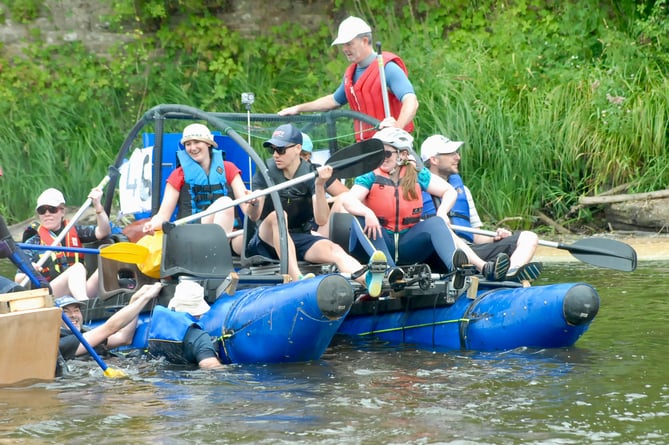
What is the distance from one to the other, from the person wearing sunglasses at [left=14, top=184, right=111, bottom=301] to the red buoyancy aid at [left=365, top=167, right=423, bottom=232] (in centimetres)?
212

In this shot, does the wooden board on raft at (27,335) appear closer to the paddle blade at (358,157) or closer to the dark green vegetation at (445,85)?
the paddle blade at (358,157)

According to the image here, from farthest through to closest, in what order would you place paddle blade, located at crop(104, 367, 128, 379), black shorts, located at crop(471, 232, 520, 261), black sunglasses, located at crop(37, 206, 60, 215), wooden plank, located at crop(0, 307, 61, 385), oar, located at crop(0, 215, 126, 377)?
1. black sunglasses, located at crop(37, 206, 60, 215)
2. black shorts, located at crop(471, 232, 520, 261)
3. paddle blade, located at crop(104, 367, 128, 379)
4. oar, located at crop(0, 215, 126, 377)
5. wooden plank, located at crop(0, 307, 61, 385)

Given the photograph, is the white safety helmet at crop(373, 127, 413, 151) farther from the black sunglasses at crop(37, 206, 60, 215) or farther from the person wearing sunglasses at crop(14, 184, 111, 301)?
the black sunglasses at crop(37, 206, 60, 215)

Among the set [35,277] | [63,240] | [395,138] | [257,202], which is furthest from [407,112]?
[35,277]

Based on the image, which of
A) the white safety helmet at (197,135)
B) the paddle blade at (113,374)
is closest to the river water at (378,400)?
the paddle blade at (113,374)

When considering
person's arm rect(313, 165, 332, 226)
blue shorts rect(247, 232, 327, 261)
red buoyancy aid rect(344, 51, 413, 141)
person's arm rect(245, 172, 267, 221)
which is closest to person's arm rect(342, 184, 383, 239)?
person's arm rect(313, 165, 332, 226)

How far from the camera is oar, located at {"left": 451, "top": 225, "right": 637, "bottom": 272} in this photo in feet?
26.6

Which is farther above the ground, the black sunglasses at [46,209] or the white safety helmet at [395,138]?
the white safety helmet at [395,138]

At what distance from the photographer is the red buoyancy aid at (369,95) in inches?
356

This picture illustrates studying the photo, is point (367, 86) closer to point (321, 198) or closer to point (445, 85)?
point (321, 198)

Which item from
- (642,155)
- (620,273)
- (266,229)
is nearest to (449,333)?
(266,229)

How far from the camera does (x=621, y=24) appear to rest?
14.4 metres

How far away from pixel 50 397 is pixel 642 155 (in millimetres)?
8055

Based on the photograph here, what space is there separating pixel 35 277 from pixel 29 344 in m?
0.45
